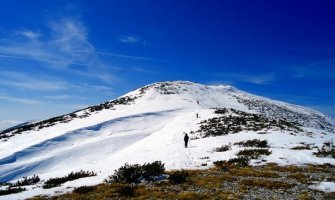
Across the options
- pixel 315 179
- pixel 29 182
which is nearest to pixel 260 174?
pixel 315 179

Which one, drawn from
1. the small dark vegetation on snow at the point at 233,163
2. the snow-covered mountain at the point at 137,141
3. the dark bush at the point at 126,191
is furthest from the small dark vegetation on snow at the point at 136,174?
the small dark vegetation on snow at the point at 233,163

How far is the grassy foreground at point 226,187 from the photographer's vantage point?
11.7 m

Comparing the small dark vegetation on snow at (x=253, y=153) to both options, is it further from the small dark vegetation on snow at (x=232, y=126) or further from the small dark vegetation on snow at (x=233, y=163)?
the small dark vegetation on snow at (x=232, y=126)

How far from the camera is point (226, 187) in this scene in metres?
13.0

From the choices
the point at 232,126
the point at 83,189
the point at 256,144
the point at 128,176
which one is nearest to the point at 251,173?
the point at 128,176

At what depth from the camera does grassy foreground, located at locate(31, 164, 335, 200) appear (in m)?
11.7

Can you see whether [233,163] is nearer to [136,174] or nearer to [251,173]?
[251,173]

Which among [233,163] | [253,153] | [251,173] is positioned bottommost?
[251,173]

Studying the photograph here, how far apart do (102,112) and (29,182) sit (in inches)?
2013

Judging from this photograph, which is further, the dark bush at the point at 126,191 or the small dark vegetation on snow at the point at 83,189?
the small dark vegetation on snow at the point at 83,189

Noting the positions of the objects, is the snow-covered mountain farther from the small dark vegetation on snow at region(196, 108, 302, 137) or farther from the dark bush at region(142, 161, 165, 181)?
the dark bush at region(142, 161, 165, 181)

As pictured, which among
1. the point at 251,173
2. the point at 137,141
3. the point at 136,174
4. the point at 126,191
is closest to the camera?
the point at 126,191

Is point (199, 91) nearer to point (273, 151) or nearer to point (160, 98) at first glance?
point (160, 98)

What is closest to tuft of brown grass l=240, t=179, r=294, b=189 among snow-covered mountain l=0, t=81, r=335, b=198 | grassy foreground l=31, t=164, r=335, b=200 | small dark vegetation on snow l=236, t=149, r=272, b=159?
grassy foreground l=31, t=164, r=335, b=200
